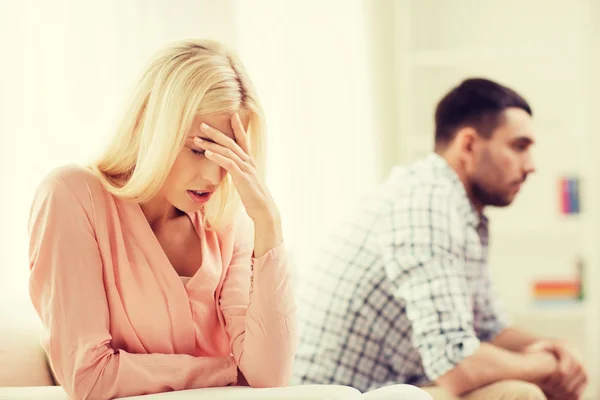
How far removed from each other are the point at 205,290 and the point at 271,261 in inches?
5.7

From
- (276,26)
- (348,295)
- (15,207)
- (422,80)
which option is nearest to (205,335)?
(348,295)

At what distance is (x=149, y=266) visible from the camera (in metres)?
1.43

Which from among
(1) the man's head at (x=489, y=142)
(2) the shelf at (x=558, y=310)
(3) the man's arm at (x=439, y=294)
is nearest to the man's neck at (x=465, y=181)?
(1) the man's head at (x=489, y=142)

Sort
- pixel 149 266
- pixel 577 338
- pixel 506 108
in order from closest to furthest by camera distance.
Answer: pixel 149 266 → pixel 506 108 → pixel 577 338

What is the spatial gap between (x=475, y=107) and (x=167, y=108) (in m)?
1.24

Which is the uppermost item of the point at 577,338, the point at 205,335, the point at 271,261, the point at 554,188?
the point at 271,261

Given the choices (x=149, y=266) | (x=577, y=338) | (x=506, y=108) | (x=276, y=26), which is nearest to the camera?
(x=149, y=266)

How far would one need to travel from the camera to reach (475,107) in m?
2.35

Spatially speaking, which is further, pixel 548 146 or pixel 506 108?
pixel 548 146

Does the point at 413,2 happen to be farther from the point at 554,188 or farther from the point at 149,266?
the point at 149,266

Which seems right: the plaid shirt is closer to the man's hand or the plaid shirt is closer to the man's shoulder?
the man's shoulder

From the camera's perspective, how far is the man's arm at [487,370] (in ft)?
6.08

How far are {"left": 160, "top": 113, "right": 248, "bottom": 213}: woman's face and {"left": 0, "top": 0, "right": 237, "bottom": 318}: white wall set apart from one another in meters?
0.92

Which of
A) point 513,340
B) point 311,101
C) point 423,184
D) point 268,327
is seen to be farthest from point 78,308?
point 311,101
